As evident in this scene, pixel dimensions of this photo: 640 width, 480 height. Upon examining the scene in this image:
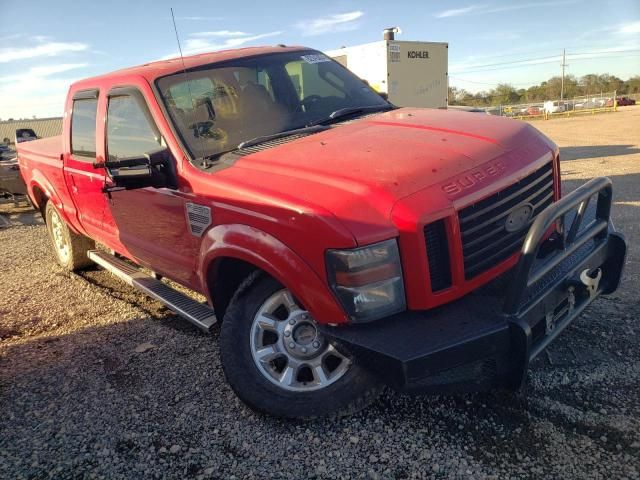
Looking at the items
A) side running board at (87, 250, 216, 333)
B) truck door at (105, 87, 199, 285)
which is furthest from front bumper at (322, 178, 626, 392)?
truck door at (105, 87, 199, 285)

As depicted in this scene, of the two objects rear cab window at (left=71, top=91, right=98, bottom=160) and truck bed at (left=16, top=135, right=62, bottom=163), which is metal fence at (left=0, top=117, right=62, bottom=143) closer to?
truck bed at (left=16, top=135, right=62, bottom=163)

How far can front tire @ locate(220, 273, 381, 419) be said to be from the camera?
8.51 ft

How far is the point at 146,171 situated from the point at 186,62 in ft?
4.04

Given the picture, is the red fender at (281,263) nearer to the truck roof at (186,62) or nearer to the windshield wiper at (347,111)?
the windshield wiper at (347,111)

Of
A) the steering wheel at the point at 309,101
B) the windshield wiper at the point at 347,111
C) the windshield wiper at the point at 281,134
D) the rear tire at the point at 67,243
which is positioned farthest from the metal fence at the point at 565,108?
the windshield wiper at the point at 281,134

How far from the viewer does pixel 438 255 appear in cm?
236

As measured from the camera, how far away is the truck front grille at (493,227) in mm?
2422

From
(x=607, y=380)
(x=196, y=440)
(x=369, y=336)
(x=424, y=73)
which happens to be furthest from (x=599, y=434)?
(x=424, y=73)

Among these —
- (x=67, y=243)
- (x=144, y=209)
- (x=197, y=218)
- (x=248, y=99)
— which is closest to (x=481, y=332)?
(x=197, y=218)

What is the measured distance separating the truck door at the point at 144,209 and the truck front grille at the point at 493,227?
5.45 ft

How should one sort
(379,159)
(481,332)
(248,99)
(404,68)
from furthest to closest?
(404,68) < (248,99) < (379,159) < (481,332)

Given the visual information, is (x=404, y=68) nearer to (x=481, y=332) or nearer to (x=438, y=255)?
(x=438, y=255)

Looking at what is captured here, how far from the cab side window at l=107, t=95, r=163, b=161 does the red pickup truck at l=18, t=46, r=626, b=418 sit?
0.06 feet

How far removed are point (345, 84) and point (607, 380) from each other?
2854 mm
